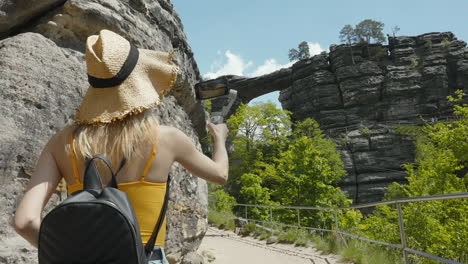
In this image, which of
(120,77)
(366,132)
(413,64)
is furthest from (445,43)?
(120,77)

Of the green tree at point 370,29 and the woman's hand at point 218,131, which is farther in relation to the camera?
the green tree at point 370,29

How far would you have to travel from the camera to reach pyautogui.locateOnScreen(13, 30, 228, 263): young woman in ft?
4.19

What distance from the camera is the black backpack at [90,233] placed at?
102 cm

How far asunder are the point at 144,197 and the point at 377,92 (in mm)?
42254

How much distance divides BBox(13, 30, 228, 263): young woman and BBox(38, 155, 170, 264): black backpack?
220 millimetres

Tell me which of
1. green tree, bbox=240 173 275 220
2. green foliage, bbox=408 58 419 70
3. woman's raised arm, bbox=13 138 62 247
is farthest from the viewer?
green foliage, bbox=408 58 419 70

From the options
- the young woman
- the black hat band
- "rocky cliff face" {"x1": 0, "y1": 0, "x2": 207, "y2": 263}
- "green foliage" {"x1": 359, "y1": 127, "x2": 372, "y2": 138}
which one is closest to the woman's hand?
the young woman

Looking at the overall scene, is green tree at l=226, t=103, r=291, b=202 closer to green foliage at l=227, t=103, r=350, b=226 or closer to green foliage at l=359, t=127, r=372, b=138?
green foliage at l=227, t=103, r=350, b=226

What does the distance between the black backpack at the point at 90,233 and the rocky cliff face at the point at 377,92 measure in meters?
35.2

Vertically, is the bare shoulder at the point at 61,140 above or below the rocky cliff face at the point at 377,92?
below

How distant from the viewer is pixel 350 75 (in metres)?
40.4

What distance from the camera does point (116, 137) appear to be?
1.31 meters

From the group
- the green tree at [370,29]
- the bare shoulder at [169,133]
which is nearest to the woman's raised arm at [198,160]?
the bare shoulder at [169,133]

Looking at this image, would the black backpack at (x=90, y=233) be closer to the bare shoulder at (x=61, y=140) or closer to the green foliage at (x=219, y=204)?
the bare shoulder at (x=61, y=140)
